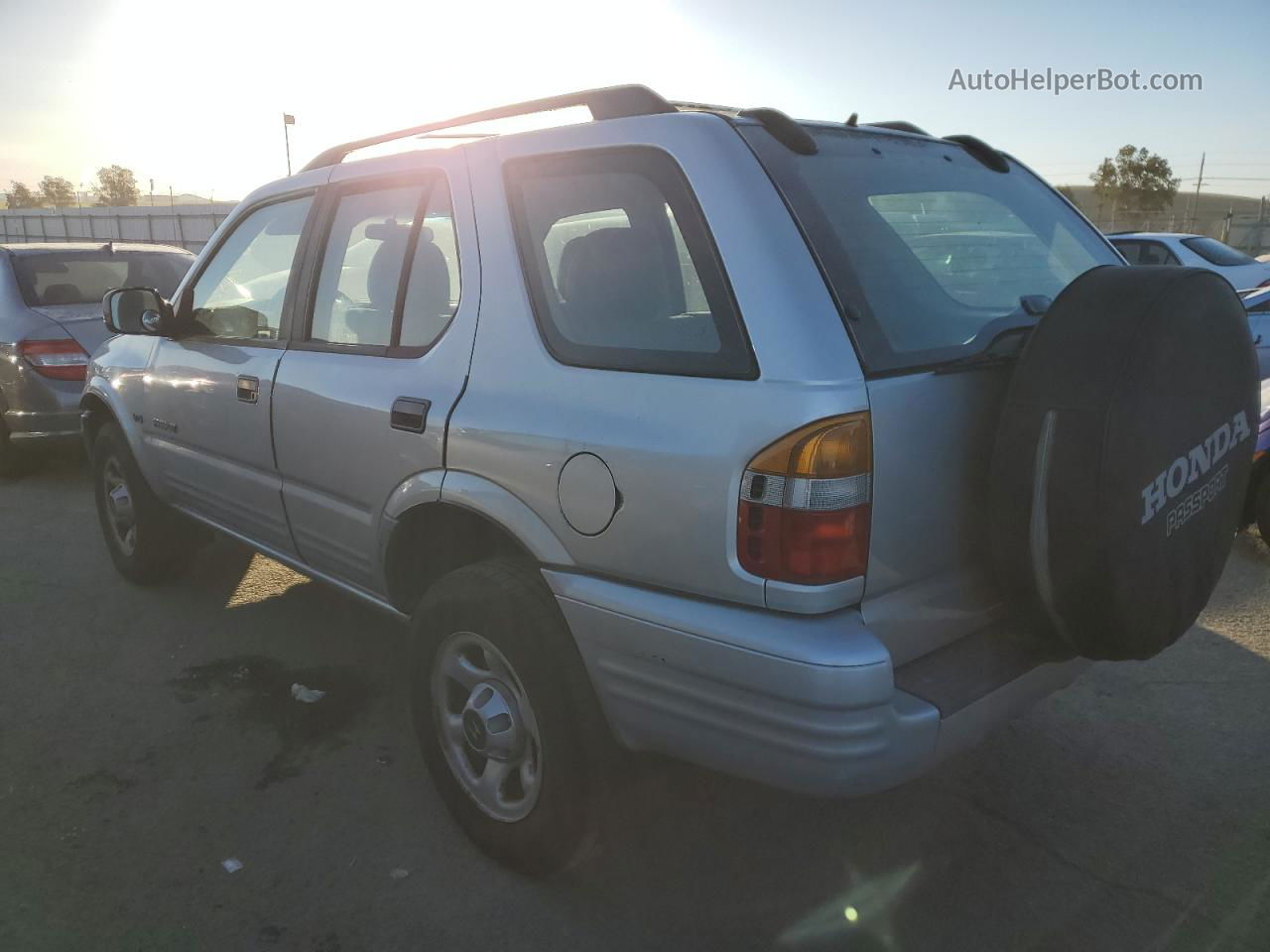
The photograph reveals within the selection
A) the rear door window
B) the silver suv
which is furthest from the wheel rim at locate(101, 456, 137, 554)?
the rear door window

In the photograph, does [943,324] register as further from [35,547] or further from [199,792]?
[35,547]

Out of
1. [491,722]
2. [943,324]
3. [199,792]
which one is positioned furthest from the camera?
[199,792]

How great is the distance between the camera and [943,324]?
2195mm

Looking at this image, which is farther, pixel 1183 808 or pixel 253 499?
pixel 253 499

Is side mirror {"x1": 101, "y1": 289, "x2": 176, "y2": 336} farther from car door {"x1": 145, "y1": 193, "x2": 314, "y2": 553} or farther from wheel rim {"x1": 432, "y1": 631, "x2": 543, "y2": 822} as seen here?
wheel rim {"x1": 432, "y1": 631, "x2": 543, "y2": 822}

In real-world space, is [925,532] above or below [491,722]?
above

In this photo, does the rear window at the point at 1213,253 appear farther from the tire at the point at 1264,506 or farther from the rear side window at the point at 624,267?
the rear side window at the point at 624,267

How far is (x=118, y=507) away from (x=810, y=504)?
4.10 meters

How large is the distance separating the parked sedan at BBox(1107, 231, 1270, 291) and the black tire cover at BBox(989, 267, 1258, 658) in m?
9.49

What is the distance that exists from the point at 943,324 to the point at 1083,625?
73cm

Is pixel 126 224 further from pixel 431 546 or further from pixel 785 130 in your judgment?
pixel 785 130

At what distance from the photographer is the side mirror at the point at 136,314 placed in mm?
3920

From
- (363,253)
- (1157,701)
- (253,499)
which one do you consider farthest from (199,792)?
(1157,701)

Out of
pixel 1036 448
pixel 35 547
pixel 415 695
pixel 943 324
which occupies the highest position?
pixel 943 324
